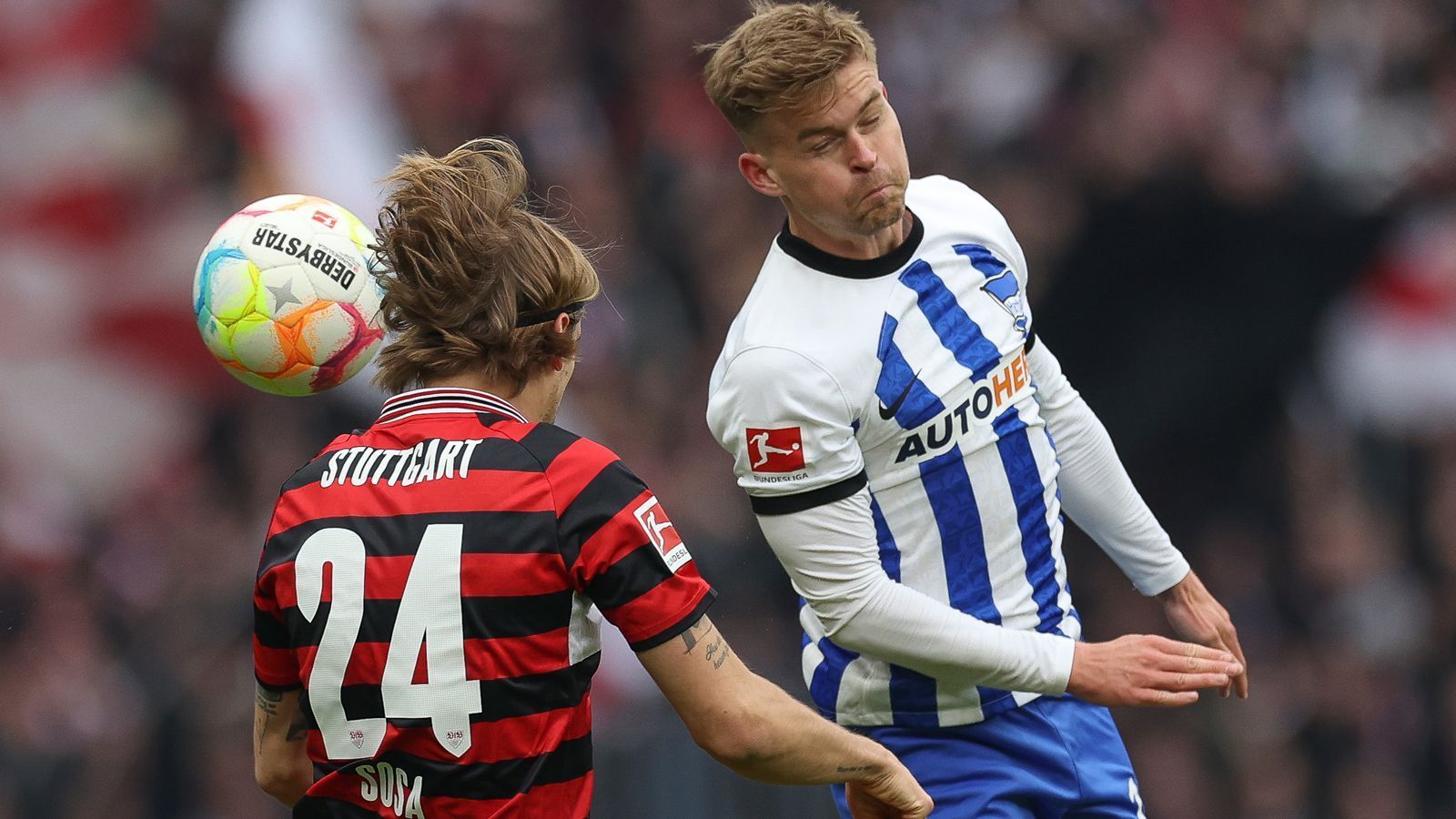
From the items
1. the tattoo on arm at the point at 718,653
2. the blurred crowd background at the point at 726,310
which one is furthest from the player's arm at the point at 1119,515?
the blurred crowd background at the point at 726,310

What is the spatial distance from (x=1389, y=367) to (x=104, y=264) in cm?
522

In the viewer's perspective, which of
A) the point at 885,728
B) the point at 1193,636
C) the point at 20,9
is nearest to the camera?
the point at 885,728

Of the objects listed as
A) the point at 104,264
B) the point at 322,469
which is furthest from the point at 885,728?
the point at 104,264

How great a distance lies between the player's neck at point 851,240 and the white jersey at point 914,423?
0.07ft

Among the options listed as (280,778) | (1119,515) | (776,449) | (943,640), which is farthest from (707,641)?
(1119,515)

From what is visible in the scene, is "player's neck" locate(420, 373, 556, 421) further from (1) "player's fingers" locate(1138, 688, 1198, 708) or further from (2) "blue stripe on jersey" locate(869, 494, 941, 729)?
(1) "player's fingers" locate(1138, 688, 1198, 708)

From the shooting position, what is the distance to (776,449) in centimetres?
302

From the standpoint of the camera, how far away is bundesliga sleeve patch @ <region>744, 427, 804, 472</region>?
3.01 m

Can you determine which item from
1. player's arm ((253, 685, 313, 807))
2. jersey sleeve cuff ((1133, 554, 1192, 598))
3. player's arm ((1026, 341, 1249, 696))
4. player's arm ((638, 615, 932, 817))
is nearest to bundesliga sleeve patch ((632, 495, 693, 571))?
player's arm ((638, 615, 932, 817))

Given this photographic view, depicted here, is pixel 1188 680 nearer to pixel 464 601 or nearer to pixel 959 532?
pixel 959 532

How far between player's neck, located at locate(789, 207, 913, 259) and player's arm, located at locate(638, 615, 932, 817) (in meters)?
1.00

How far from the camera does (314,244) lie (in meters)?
3.16

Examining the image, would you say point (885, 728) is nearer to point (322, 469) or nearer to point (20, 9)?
point (322, 469)

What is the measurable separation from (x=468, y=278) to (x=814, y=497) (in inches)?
34.4
